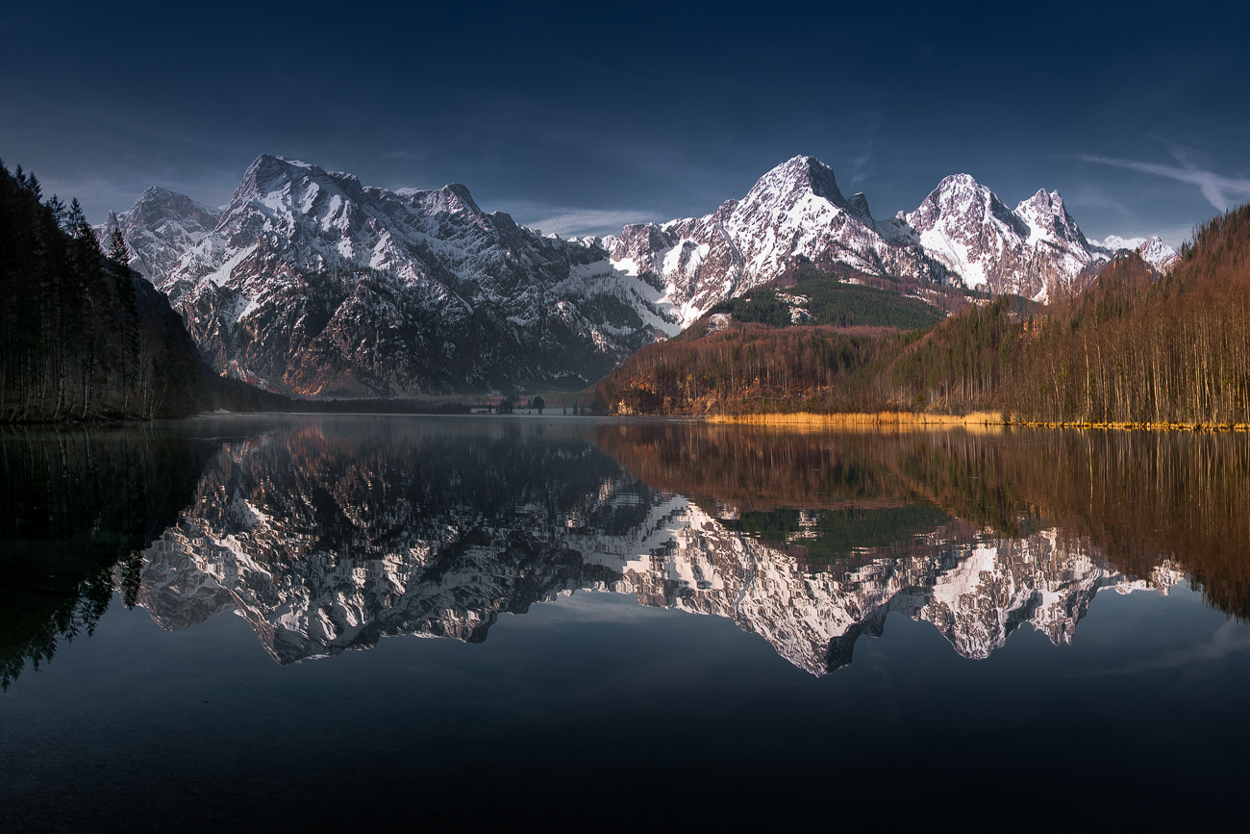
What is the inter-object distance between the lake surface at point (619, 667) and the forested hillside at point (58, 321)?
44147 millimetres

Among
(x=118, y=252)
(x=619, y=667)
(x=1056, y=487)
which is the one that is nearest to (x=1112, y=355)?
(x=1056, y=487)

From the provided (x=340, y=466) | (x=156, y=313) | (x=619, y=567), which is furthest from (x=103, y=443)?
(x=156, y=313)

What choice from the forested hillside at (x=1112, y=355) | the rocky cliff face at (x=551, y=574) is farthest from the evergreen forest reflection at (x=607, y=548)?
the forested hillside at (x=1112, y=355)

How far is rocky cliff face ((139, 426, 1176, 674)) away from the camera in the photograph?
9.54 metres

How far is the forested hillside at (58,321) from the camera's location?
5150 cm

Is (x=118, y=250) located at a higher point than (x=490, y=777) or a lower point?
higher

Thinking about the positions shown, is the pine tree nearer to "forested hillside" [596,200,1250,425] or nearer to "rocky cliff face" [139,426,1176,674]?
"rocky cliff face" [139,426,1176,674]

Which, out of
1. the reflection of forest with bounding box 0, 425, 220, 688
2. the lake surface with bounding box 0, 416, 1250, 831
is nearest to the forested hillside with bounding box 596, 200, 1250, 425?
the lake surface with bounding box 0, 416, 1250, 831

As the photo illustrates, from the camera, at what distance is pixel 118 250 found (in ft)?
274

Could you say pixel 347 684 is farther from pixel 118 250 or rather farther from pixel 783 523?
pixel 118 250

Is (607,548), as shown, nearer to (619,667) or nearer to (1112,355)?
(619,667)

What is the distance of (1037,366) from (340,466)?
8962cm

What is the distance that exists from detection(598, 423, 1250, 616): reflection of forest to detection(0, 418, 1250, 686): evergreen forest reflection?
0.12 metres

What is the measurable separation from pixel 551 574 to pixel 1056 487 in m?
18.2
